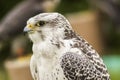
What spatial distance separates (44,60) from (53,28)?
→ 0.93 ft

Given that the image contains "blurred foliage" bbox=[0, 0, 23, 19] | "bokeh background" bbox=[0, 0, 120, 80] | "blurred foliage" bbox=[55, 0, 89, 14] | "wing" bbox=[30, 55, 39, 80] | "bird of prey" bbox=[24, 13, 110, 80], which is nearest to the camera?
"bird of prey" bbox=[24, 13, 110, 80]

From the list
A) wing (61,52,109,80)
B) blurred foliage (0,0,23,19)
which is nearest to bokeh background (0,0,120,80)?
blurred foliage (0,0,23,19)

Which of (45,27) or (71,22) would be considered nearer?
(45,27)

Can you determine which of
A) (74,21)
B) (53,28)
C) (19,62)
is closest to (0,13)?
(74,21)

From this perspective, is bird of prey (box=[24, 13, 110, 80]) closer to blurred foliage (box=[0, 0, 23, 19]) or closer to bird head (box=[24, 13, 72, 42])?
bird head (box=[24, 13, 72, 42])

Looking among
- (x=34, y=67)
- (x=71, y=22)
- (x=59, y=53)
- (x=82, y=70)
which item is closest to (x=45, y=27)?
(x=59, y=53)

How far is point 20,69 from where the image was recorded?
11.8 m

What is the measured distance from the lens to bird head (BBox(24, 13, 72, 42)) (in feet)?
18.6

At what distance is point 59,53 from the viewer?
5652 millimetres

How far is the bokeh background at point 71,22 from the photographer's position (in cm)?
1263

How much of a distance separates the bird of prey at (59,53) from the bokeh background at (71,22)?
5.90 m

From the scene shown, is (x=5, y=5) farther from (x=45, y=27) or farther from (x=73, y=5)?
(x=45, y=27)

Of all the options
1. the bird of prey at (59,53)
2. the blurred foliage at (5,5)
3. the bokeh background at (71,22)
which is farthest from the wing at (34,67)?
the blurred foliage at (5,5)

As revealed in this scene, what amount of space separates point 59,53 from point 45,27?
0.82 ft
